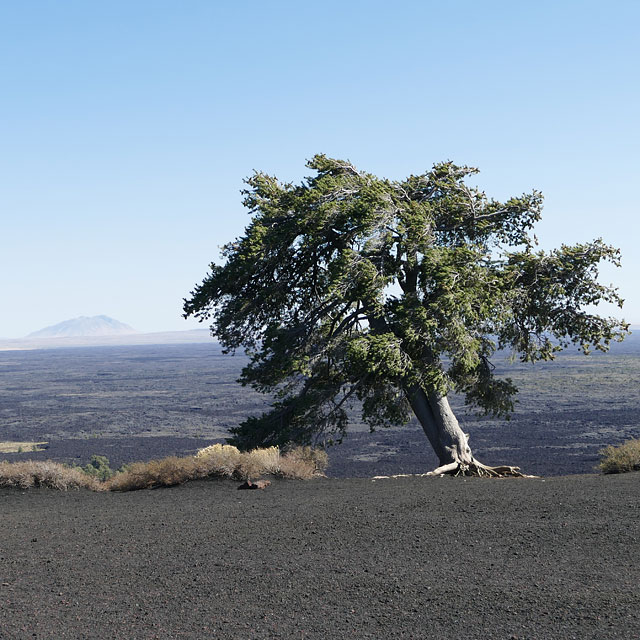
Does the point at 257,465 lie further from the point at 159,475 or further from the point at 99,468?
the point at 99,468

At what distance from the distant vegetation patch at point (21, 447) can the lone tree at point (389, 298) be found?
1610 inches

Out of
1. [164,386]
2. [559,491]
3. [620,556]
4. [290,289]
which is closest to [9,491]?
[290,289]

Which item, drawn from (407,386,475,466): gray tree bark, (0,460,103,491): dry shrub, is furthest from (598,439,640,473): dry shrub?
(0,460,103,491): dry shrub

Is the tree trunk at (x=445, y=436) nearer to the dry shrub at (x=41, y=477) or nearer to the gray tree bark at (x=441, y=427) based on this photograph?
the gray tree bark at (x=441, y=427)

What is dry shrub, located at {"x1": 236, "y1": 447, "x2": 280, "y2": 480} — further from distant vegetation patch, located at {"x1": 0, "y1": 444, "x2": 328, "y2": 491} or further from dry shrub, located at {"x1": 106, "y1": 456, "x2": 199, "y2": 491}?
dry shrub, located at {"x1": 106, "y1": 456, "x2": 199, "y2": 491}

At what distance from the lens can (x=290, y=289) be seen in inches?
710

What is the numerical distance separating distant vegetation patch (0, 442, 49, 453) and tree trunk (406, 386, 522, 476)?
142ft

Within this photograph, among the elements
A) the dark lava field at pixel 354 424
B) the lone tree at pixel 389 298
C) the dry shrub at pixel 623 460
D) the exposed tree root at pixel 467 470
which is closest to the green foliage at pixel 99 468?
the dark lava field at pixel 354 424

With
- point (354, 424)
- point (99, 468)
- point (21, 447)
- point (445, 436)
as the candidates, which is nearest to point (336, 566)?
point (445, 436)

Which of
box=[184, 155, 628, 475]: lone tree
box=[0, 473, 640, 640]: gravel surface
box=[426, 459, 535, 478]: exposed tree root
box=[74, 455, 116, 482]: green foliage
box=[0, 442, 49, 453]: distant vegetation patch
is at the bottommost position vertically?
box=[0, 442, 49, 453]: distant vegetation patch

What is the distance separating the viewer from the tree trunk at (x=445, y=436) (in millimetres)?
16500

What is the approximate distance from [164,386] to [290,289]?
103 metres

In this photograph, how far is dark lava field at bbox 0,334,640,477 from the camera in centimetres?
4694

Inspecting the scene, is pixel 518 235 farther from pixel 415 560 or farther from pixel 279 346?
pixel 415 560
